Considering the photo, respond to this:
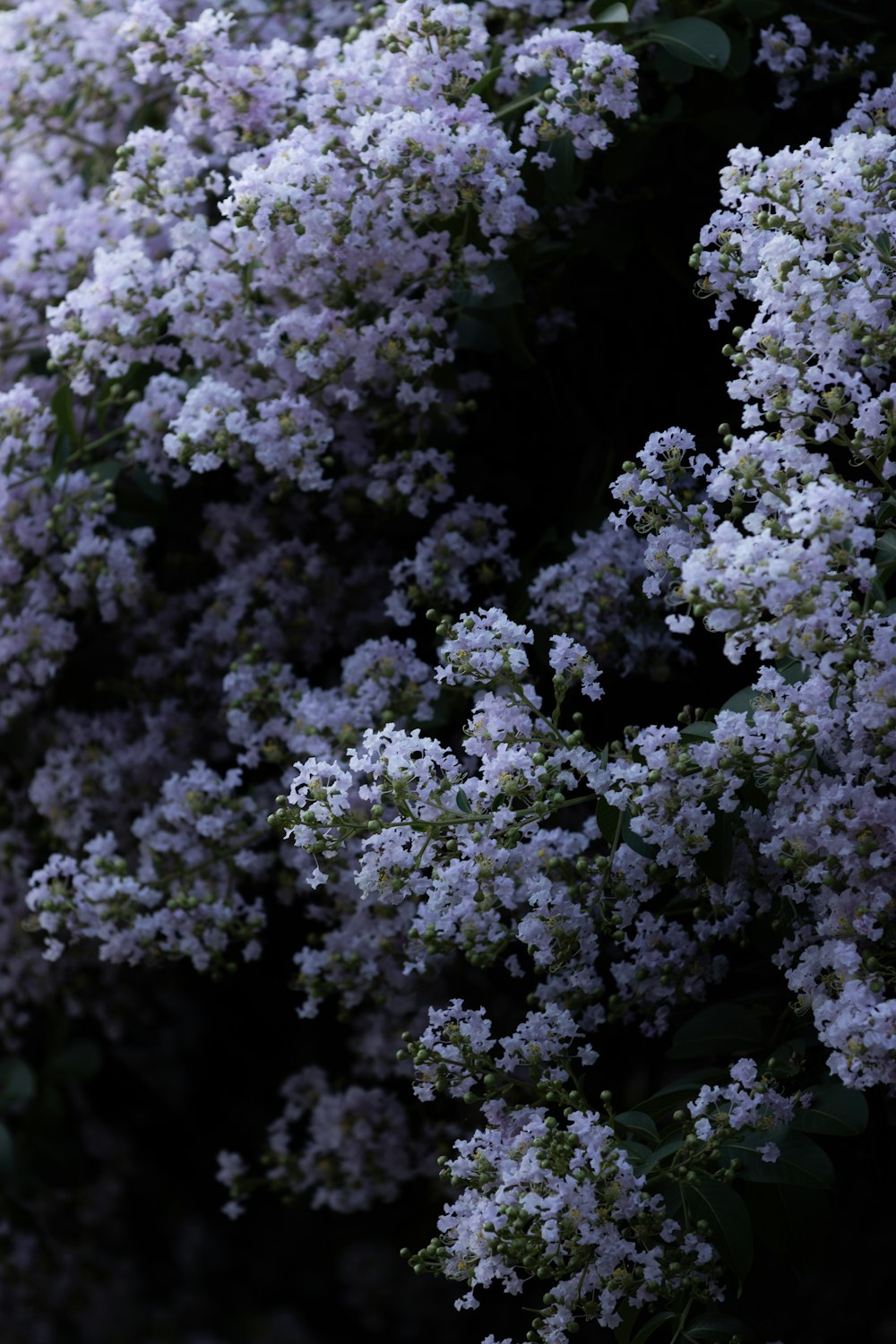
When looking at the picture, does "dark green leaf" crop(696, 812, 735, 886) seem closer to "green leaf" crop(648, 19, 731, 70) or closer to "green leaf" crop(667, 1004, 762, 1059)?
"green leaf" crop(667, 1004, 762, 1059)

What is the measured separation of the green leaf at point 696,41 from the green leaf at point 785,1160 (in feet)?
4.21

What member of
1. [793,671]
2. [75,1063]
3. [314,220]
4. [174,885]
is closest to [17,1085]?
[75,1063]

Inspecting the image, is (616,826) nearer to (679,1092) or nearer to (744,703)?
(744,703)

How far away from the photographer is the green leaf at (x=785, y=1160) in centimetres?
148

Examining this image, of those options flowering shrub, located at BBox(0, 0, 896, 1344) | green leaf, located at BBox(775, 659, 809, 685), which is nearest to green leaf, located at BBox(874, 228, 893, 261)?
flowering shrub, located at BBox(0, 0, 896, 1344)

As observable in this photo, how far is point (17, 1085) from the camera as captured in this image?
9.39 ft

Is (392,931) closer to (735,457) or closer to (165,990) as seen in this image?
(735,457)

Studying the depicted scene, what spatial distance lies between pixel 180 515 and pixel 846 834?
1.60 m

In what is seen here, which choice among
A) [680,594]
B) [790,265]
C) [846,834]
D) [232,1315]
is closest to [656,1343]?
[846,834]

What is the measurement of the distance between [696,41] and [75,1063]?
213 cm

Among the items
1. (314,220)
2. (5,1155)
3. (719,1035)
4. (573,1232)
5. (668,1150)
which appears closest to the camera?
(573,1232)

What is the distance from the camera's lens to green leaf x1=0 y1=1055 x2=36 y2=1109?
2.84 m

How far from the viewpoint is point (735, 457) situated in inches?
55.4

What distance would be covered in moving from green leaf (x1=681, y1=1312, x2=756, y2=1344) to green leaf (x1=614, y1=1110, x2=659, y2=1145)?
177 mm
